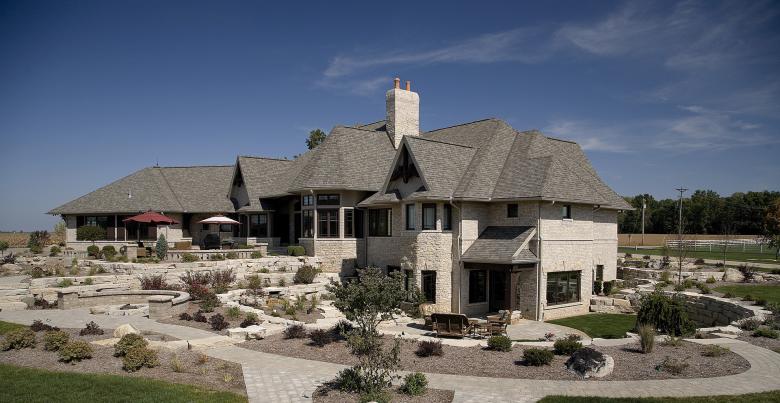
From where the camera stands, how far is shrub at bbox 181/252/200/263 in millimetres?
31109

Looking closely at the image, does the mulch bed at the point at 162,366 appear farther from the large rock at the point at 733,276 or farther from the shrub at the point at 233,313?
the large rock at the point at 733,276

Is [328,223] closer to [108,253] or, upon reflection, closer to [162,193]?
[108,253]

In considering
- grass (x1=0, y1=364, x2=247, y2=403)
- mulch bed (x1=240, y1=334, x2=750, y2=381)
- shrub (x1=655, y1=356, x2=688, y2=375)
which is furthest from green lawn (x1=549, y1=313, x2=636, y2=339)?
grass (x1=0, y1=364, x2=247, y2=403)

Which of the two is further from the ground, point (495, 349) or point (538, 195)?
point (538, 195)

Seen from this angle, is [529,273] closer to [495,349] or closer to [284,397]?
[495,349]

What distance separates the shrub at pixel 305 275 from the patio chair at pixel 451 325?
11802 millimetres

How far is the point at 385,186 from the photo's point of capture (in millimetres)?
30672

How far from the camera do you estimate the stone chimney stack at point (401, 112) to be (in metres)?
37.3

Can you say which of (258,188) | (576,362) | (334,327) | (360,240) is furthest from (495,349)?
(258,188)

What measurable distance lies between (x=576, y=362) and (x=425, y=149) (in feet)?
54.9

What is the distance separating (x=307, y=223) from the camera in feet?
115

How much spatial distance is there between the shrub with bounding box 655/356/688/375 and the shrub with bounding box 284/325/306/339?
11.5 metres

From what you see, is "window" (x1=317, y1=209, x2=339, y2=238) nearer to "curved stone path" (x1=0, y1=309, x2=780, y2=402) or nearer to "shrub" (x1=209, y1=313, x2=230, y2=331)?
"shrub" (x1=209, y1=313, x2=230, y2=331)

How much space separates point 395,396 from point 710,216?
4366 inches
